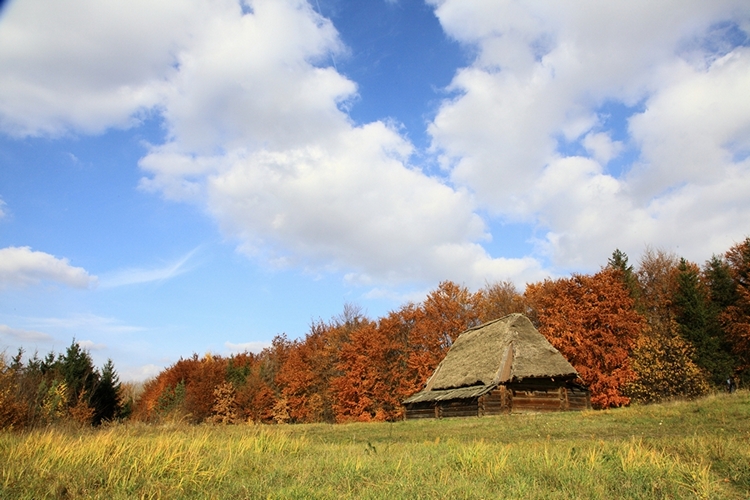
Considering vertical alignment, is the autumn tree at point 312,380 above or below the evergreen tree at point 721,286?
below

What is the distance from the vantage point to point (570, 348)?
36.0 m

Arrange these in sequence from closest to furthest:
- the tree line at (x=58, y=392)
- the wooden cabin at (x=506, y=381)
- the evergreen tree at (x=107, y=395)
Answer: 1. the tree line at (x=58, y=392)
2. the wooden cabin at (x=506, y=381)
3. the evergreen tree at (x=107, y=395)

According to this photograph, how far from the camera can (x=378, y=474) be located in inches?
295

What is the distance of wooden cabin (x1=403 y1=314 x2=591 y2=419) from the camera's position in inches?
1075

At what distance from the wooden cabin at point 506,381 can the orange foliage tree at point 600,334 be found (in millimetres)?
5523

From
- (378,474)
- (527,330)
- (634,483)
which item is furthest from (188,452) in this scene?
(527,330)

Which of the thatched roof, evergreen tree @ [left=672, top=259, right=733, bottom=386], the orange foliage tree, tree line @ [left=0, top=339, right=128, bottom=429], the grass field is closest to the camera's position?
the grass field

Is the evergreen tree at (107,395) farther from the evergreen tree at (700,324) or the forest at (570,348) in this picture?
the evergreen tree at (700,324)

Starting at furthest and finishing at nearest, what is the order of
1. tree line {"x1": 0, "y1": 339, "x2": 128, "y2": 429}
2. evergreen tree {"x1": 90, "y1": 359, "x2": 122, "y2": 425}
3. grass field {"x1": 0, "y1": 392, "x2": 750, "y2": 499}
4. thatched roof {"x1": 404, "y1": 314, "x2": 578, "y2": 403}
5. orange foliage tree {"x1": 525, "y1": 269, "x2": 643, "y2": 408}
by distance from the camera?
1. evergreen tree {"x1": 90, "y1": 359, "x2": 122, "y2": 425}
2. orange foliage tree {"x1": 525, "y1": 269, "x2": 643, "y2": 408}
3. thatched roof {"x1": 404, "y1": 314, "x2": 578, "y2": 403}
4. tree line {"x1": 0, "y1": 339, "x2": 128, "y2": 429}
5. grass field {"x1": 0, "y1": 392, "x2": 750, "y2": 499}

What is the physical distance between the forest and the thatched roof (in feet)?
19.0

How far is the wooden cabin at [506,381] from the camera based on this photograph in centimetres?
2730

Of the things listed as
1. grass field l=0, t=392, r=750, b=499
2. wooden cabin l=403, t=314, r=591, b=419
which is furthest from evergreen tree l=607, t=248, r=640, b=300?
grass field l=0, t=392, r=750, b=499

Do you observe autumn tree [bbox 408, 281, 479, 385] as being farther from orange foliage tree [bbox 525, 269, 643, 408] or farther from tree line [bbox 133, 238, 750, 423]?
orange foliage tree [bbox 525, 269, 643, 408]

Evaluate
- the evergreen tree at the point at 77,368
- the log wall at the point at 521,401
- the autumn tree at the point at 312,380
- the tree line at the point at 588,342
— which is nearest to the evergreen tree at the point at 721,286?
the tree line at the point at 588,342
